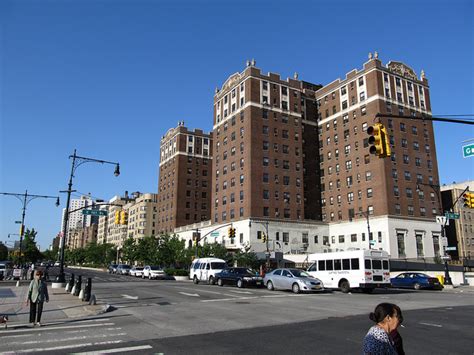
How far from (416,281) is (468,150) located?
22.2m

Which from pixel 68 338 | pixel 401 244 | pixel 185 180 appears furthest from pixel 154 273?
pixel 185 180

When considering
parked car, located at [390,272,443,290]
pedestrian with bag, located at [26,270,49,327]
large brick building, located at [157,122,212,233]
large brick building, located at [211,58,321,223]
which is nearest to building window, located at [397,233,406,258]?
large brick building, located at [211,58,321,223]

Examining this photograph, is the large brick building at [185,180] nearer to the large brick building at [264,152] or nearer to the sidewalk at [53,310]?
the large brick building at [264,152]

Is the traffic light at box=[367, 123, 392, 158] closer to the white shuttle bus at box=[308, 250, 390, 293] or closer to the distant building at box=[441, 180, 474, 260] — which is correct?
the white shuttle bus at box=[308, 250, 390, 293]

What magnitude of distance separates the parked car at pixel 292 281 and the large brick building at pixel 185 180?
73.4 m

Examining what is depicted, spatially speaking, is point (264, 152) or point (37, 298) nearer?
point (37, 298)

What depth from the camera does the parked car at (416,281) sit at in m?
33.5

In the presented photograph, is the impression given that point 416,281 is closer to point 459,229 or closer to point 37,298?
point 37,298

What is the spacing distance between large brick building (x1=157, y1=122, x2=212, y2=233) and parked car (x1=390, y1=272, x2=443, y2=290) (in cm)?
7093

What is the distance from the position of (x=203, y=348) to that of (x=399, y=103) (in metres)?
73.0

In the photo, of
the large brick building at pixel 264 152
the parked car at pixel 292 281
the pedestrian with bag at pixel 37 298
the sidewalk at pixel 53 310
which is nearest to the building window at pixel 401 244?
the large brick building at pixel 264 152

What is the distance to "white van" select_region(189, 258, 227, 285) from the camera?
37406 mm

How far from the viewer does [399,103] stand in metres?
73.6

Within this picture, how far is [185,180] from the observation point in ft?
345
